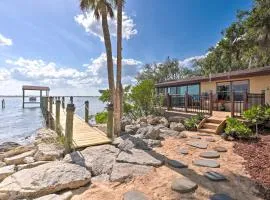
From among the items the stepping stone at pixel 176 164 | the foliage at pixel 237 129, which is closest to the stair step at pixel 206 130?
the foliage at pixel 237 129

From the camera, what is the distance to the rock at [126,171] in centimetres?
529

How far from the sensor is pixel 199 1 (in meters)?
15.2

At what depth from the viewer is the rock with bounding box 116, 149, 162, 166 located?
20.1 ft

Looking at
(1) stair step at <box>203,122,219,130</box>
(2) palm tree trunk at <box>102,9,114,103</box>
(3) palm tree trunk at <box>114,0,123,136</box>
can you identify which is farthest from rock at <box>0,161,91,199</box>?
(1) stair step at <box>203,122,219,130</box>

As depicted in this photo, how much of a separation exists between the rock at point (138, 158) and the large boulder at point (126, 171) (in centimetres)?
24

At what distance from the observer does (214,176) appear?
17.5 feet

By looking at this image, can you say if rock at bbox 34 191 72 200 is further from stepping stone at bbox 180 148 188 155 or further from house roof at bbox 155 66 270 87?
house roof at bbox 155 66 270 87

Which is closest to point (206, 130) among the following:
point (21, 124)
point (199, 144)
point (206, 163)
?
point (199, 144)

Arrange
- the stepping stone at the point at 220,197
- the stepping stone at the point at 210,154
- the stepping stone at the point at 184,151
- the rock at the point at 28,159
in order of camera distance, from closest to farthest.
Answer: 1. the stepping stone at the point at 220,197
2. the stepping stone at the point at 210,154
3. the stepping stone at the point at 184,151
4. the rock at the point at 28,159

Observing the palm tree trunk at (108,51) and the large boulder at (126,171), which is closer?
the large boulder at (126,171)

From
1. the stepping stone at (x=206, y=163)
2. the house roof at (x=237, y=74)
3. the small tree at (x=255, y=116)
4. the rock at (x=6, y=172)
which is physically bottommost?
the rock at (x=6, y=172)

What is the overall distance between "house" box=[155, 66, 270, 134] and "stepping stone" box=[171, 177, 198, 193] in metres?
6.48

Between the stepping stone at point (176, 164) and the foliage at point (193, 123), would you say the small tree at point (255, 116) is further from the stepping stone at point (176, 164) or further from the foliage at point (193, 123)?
the stepping stone at point (176, 164)

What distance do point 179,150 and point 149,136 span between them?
61.0 inches
